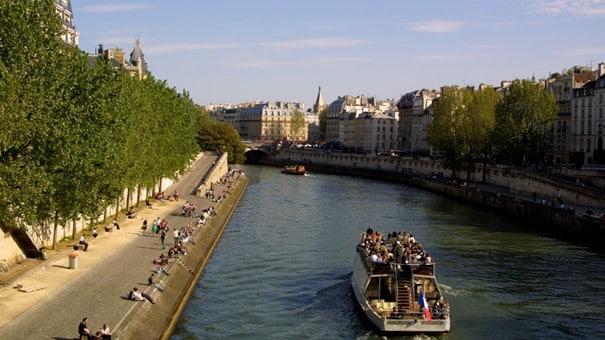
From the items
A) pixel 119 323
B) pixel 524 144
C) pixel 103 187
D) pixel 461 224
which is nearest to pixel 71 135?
pixel 103 187

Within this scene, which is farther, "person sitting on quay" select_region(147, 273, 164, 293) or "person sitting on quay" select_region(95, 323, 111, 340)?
"person sitting on quay" select_region(147, 273, 164, 293)

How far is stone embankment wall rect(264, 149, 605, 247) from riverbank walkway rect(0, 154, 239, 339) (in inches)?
1237

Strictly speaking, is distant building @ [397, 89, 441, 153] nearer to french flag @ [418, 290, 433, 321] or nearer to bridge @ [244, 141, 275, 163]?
bridge @ [244, 141, 275, 163]

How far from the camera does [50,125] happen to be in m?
34.2

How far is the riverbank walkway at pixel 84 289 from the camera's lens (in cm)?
2748

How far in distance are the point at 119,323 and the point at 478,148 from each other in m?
81.6

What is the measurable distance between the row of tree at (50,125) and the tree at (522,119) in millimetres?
59506

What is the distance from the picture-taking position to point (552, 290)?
135 feet

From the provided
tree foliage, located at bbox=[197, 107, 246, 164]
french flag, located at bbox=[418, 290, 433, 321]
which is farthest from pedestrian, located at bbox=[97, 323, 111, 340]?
tree foliage, located at bbox=[197, 107, 246, 164]

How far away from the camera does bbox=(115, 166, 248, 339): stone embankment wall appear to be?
1137 inches

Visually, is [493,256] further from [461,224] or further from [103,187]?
[103,187]

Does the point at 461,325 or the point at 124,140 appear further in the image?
A: the point at 124,140

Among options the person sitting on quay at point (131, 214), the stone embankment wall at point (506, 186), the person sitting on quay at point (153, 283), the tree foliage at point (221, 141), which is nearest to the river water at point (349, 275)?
the person sitting on quay at point (153, 283)

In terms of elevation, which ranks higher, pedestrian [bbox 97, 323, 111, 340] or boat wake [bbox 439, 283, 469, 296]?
pedestrian [bbox 97, 323, 111, 340]
